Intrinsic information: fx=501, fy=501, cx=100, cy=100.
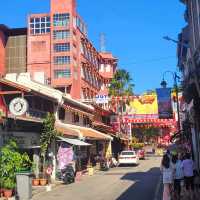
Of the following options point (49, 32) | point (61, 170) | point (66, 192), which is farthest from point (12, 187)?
point (49, 32)

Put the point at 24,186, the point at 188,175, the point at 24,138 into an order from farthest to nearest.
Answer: the point at 24,138 → the point at 24,186 → the point at 188,175

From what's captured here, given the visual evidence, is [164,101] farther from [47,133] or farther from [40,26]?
[40,26]

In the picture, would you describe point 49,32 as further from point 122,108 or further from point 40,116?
point 40,116

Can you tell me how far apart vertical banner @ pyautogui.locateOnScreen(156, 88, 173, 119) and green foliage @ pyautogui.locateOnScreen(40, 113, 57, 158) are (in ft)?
23.0

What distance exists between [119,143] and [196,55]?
63.6 m

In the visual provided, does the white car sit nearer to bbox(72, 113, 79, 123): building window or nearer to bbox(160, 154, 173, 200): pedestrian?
bbox(72, 113, 79, 123): building window

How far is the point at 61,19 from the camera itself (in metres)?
96.4

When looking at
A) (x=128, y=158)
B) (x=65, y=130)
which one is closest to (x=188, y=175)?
(x=65, y=130)

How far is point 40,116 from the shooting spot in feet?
112

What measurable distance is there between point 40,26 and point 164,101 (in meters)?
70.5

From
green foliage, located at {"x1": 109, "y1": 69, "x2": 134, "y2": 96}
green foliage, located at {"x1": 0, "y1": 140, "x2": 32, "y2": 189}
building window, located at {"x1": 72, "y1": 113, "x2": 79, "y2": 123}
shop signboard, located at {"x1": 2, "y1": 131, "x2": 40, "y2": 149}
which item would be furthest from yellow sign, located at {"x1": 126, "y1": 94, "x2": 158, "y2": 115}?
green foliage, located at {"x1": 0, "y1": 140, "x2": 32, "y2": 189}

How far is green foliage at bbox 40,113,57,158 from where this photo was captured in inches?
1231

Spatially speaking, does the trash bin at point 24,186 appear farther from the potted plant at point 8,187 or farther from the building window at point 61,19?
the building window at point 61,19

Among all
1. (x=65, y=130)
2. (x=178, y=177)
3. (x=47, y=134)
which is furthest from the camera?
(x=65, y=130)
